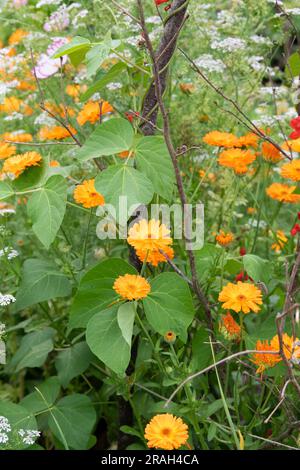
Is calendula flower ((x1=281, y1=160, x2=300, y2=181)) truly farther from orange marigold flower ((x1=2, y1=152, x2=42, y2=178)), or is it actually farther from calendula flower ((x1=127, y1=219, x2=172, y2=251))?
orange marigold flower ((x1=2, y1=152, x2=42, y2=178))

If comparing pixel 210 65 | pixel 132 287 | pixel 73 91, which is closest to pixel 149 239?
pixel 132 287

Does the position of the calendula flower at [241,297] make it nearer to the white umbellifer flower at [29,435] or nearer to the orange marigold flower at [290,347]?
the orange marigold flower at [290,347]

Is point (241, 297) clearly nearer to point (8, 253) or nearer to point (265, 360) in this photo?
point (265, 360)

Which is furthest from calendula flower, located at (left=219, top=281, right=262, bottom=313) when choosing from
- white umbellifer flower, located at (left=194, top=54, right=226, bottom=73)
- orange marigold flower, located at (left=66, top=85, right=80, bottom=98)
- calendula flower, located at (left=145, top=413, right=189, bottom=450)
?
orange marigold flower, located at (left=66, top=85, right=80, bottom=98)

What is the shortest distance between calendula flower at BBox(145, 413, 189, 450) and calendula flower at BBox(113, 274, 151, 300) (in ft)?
0.61

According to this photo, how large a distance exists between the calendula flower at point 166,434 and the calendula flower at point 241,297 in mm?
202

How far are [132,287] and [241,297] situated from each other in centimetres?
18

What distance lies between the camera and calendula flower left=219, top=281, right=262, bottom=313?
3.62ft

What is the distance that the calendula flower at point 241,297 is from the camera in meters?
1.10

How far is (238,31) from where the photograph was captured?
157cm

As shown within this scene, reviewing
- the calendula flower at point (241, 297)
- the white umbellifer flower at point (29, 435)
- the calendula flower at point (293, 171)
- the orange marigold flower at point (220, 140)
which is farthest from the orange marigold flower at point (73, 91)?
the white umbellifer flower at point (29, 435)
